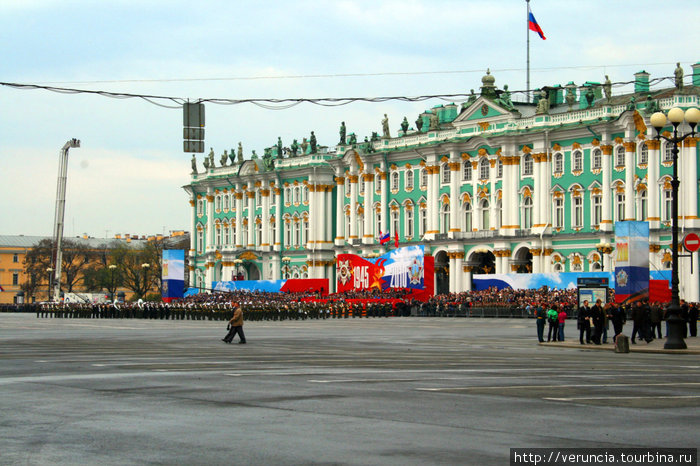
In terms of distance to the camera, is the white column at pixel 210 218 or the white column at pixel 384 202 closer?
the white column at pixel 384 202

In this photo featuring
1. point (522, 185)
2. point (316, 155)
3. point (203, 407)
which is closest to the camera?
point (203, 407)

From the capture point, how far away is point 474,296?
69.2 meters

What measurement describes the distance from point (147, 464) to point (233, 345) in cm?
2192

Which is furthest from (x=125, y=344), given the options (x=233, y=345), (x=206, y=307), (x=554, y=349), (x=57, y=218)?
(x=57, y=218)

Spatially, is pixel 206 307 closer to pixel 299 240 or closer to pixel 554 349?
pixel 299 240

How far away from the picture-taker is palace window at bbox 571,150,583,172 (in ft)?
241

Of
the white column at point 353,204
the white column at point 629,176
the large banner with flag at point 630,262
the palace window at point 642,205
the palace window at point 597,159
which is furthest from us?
the white column at point 353,204

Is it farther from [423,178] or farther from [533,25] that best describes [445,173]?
[533,25]

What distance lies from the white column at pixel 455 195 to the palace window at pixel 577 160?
418 inches

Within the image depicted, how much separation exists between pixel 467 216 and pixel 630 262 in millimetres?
42344

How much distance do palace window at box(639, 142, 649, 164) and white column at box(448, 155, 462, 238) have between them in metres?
16.3

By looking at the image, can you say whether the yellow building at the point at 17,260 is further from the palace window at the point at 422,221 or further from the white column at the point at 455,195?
the white column at the point at 455,195

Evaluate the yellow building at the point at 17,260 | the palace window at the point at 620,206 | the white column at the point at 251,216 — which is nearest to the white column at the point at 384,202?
the white column at the point at 251,216

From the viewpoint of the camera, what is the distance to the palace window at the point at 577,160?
73500 millimetres
